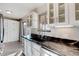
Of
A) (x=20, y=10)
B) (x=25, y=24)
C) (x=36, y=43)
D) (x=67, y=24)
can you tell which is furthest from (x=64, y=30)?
(x=20, y=10)

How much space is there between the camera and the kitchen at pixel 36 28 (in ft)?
5.30

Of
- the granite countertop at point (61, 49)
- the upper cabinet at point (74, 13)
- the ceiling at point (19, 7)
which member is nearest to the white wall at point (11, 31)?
the ceiling at point (19, 7)

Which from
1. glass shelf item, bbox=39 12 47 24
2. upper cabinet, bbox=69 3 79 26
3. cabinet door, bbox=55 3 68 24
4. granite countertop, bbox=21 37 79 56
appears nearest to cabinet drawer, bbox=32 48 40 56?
granite countertop, bbox=21 37 79 56

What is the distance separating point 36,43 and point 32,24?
32 centimetres

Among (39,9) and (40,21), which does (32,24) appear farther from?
(39,9)

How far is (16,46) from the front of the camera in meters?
1.71

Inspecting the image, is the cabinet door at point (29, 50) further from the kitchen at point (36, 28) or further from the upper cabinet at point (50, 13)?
the upper cabinet at point (50, 13)

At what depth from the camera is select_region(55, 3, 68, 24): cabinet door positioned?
1598 millimetres

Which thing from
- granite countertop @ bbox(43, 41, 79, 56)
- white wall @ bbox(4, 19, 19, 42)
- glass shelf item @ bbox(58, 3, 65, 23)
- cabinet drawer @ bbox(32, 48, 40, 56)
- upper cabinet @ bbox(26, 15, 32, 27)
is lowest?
cabinet drawer @ bbox(32, 48, 40, 56)

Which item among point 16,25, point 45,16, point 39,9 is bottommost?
point 16,25

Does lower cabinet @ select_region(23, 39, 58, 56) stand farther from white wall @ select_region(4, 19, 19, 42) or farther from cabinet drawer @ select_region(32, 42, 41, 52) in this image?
white wall @ select_region(4, 19, 19, 42)

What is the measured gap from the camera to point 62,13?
5.46 ft

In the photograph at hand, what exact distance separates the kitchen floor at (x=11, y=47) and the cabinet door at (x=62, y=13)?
752 millimetres

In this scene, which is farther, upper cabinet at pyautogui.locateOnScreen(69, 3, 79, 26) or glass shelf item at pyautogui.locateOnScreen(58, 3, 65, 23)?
glass shelf item at pyautogui.locateOnScreen(58, 3, 65, 23)
